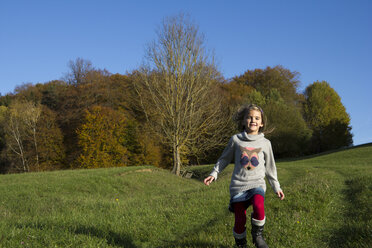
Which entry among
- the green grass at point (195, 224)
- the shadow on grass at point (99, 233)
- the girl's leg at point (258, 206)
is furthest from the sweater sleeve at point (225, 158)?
the shadow on grass at point (99, 233)

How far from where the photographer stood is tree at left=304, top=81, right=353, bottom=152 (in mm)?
56812

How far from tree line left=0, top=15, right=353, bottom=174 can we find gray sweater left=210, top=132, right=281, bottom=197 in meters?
21.8

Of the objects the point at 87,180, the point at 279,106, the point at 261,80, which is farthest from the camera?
the point at 261,80

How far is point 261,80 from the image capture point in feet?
214

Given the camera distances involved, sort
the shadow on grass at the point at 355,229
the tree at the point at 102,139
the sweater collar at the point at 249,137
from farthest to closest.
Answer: the tree at the point at 102,139 → the shadow on grass at the point at 355,229 → the sweater collar at the point at 249,137

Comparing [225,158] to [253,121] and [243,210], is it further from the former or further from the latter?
[243,210]

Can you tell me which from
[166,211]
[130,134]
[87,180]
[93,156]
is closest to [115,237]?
[166,211]

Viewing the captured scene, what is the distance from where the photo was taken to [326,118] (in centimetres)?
5706

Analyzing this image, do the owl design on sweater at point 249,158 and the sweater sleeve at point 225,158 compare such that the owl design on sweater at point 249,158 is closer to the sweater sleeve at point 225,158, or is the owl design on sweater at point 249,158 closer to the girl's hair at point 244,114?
the sweater sleeve at point 225,158

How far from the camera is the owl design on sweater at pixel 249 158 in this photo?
4.46m

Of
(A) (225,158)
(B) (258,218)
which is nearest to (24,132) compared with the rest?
(A) (225,158)

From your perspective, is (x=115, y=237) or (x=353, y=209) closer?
(x=115, y=237)

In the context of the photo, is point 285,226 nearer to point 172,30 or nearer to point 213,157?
point 172,30

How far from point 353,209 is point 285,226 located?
2.70 metres
